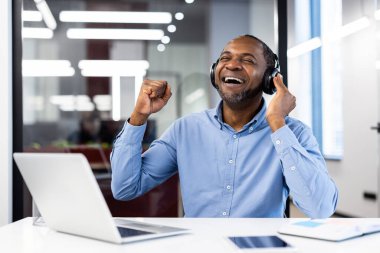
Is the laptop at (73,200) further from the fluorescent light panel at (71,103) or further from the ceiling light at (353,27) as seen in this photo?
the ceiling light at (353,27)

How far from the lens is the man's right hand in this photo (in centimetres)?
184

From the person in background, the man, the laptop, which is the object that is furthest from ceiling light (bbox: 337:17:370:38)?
the laptop

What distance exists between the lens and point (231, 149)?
6.08 ft

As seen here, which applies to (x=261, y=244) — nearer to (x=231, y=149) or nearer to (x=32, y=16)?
(x=231, y=149)

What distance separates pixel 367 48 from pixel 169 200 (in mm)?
2554

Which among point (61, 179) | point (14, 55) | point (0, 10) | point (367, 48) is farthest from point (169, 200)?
point (367, 48)

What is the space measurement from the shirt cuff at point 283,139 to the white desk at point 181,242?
0.32 meters

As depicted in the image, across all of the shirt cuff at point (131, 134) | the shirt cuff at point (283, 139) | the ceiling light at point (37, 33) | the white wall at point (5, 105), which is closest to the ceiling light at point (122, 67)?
the ceiling light at point (37, 33)

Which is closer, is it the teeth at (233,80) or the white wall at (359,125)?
the teeth at (233,80)

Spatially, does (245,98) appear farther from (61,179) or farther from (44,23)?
(44,23)

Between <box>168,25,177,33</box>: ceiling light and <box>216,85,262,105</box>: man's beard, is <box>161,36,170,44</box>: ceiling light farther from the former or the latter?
<box>216,85,262,105</box>: man's beard

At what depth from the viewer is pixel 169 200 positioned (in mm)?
3352

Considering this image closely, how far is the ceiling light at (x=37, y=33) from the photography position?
9.49ft

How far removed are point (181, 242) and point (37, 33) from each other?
2204 millimetres
